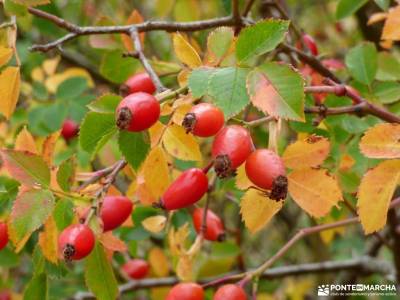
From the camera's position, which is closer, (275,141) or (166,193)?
(275,141)

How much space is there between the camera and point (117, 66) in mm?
1920

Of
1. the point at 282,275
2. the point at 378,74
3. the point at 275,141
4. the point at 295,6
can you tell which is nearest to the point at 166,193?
the point at 275,141

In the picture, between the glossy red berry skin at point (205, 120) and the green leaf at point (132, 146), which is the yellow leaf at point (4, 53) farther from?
the glossy red berry skin at point (205, 120)

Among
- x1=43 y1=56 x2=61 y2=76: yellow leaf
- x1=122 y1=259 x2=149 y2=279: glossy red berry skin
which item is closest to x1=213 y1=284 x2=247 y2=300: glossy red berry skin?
x1=122 y1=259 x2=149 y2=279: glossy red berry skin

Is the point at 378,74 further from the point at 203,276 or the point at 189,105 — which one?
the point at 203,276

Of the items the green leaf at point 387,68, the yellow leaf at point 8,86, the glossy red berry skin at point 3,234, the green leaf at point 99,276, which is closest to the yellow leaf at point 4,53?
the yellow leaf at point 8,86

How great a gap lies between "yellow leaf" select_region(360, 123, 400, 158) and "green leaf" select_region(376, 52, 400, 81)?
2.38 ft

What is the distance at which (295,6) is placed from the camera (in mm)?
4398

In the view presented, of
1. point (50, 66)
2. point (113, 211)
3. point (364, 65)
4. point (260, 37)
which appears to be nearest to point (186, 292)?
point (113, 211)

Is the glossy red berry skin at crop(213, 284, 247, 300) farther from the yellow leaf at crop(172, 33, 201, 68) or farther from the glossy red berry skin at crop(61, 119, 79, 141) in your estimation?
the glossy red berry skin at crop(61, 119, 79, 141)

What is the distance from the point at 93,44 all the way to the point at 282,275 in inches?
53.8

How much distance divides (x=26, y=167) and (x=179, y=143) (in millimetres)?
346

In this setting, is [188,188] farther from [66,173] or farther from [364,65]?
[364,65]

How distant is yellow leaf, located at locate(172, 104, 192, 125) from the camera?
1.30 m
